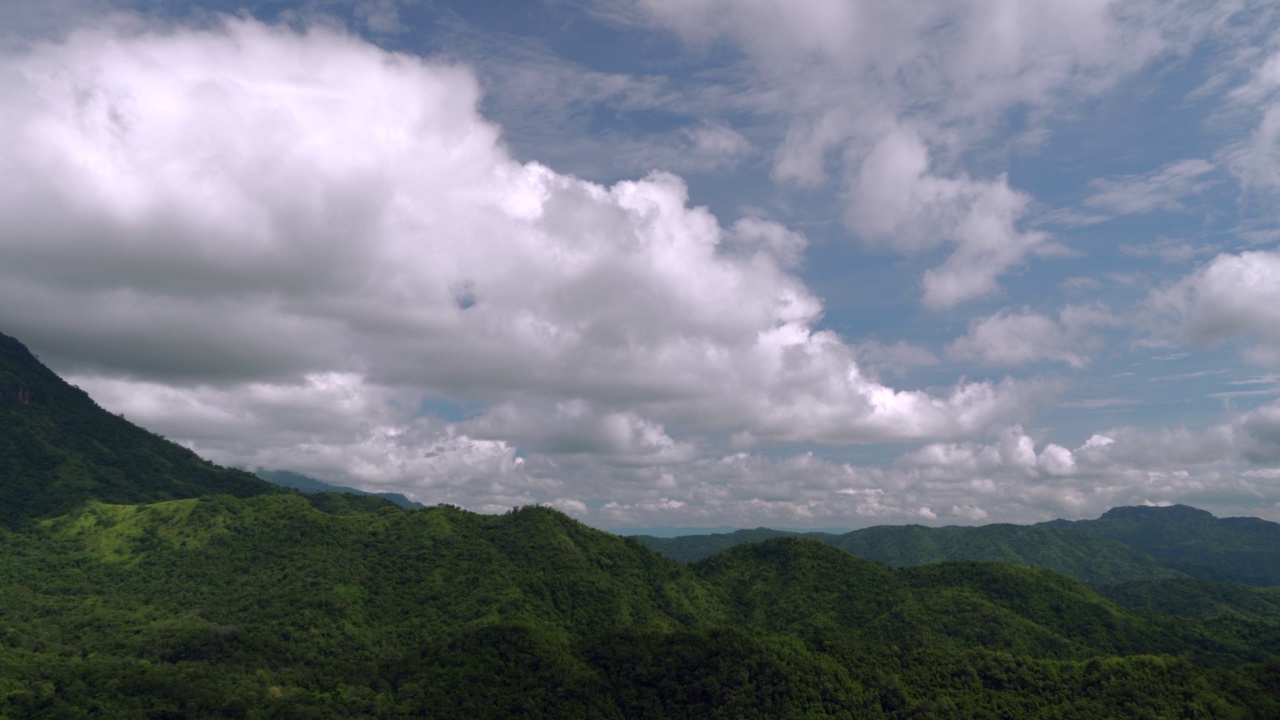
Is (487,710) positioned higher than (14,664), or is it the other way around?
(14,664)

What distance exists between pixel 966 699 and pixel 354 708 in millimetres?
141395

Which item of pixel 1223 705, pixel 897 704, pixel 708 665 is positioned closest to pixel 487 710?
pixel 708 665

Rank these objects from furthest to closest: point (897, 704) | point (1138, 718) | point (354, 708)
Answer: point (354, 708) → point (897, 704) → point (1138, 718)

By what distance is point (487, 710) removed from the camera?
7274 inches

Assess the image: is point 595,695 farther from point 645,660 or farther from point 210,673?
point 210,673

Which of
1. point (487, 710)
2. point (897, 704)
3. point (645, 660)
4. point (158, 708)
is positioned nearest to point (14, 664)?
point (158, 708)

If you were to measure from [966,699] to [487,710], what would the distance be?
110289 mm

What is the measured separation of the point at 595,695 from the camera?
18850 centimetres

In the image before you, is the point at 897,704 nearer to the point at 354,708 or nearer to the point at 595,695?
the point at 595,695

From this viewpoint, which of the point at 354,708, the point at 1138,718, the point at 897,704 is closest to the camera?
the point at 1138,718

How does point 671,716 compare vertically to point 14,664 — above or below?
below

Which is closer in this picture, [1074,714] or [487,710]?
[1074,714]

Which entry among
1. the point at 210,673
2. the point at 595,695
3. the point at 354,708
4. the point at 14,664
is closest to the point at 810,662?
the point at 595,695

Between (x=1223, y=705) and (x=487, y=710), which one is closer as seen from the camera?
(x=1223, y=705)
